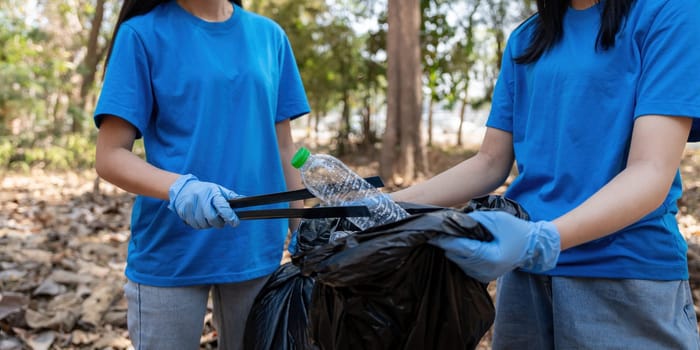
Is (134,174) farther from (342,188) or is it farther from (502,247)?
(502,247)

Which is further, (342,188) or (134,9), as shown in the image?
(134,9)

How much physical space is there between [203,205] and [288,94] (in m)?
0.65

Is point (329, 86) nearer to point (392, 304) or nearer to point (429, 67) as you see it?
point (429, 67)

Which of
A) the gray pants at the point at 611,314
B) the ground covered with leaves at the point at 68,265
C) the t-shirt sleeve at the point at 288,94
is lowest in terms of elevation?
the ground covered with leaves at the point at 68,265

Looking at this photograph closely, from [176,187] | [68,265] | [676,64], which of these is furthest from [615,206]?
[68,265]

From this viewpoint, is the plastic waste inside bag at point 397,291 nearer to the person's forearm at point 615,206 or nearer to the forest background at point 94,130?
the person's forearm at point 615,206

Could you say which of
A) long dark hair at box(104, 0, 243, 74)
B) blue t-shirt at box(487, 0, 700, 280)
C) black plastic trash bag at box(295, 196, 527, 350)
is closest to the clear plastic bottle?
black plastic trash bag at box(295, 196, 527, 350)

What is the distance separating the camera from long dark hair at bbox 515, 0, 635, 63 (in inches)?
52.3

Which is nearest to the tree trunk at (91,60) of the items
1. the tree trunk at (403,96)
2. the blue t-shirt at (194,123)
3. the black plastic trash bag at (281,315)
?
the tree trunk at (403,96)

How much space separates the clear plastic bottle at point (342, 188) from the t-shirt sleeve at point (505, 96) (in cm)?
37

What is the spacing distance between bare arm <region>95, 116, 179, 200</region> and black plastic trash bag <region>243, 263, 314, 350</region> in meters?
0.39

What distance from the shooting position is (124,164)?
1.67m

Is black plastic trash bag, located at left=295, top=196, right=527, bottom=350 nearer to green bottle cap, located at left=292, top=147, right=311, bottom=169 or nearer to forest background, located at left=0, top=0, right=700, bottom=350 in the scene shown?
green bottle cap, located at left=292, top=147, right=311, bottom=169

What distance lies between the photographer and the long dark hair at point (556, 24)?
133 centimetres
